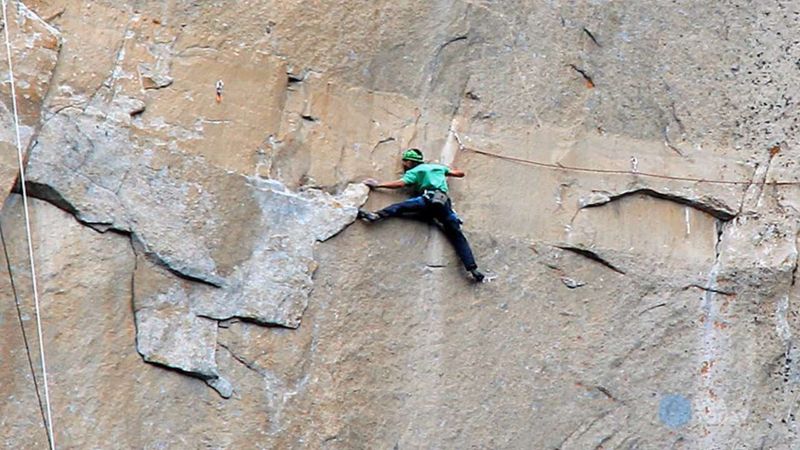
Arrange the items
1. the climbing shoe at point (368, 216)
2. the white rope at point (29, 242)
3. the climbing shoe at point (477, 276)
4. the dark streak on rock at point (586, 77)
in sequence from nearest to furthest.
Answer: the white rope at point (29, 242) < the climbing shoe at point (368, 216) < the climbing shoe at point (477, 276) < the dark streak on rock at point (586, 77)

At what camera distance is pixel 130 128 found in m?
5.36

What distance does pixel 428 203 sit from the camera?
5.72 metres

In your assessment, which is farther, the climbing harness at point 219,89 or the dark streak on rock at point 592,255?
the dark streak on rock at point 592,255

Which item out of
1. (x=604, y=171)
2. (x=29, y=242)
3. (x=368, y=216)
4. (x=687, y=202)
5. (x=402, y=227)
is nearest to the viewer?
(x=29, y=242)

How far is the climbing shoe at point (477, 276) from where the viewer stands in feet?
19.2

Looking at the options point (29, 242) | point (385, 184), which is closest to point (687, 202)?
point (385, 184)

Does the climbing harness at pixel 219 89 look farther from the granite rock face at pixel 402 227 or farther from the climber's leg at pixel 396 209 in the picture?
the climber's leg at pixel 396 209

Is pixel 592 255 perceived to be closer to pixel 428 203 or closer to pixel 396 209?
pixel 428 203

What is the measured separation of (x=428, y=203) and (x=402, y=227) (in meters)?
0.19

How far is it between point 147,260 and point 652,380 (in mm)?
2567

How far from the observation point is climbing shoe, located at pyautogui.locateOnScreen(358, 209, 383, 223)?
570 cm

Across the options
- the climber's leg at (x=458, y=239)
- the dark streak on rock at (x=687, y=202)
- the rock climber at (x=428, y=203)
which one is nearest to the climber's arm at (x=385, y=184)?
the rock climber at (x=428, y=203)

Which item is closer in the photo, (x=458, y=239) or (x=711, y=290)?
(x=458, y=239)

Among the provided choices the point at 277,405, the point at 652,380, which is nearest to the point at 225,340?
the point at 277,405
